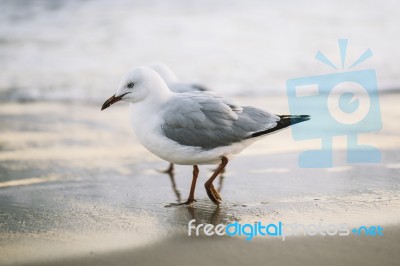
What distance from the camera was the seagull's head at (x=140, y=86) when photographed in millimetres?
4398

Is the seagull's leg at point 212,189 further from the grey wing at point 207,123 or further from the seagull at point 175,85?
the seagull at point 175,85

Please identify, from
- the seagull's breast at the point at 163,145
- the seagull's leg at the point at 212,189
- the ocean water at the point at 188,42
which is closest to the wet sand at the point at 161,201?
the seagull's leg at the point at 212,189

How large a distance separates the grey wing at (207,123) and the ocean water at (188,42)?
4.08 metres

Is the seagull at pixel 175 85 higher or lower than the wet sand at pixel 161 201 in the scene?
higher

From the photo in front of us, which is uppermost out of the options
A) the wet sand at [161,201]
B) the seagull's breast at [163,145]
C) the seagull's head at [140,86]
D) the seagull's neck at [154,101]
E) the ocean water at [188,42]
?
the ocean water at [188,42]

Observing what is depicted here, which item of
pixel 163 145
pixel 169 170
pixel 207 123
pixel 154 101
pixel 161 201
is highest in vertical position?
pixel 154 101

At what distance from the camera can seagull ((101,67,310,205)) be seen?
426 cm

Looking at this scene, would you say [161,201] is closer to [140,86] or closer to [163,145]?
[163,145]

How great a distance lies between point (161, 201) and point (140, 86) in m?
0.86

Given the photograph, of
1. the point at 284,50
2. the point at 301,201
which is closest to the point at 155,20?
the point at 284,50

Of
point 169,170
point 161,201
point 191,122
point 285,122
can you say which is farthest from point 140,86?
point 169,170

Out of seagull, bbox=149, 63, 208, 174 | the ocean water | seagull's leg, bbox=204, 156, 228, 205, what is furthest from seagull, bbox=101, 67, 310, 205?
the ocean water

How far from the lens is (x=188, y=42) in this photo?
1112cm

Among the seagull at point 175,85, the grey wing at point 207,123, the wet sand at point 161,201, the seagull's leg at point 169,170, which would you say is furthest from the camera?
the seagull at point 175,85
